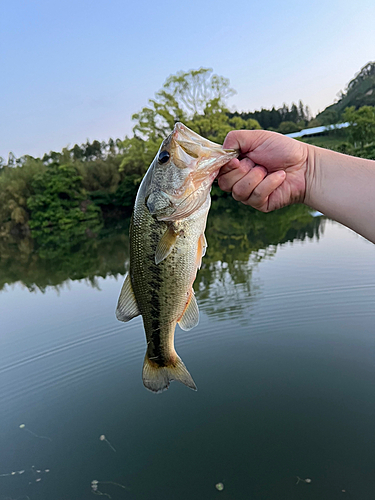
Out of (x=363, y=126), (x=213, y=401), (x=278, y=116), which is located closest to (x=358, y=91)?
(x=278, y=116)

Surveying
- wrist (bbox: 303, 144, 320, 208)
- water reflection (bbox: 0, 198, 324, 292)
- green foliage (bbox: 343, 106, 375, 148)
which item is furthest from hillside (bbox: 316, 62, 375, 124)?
wrist (bbox: 303, 144, 320, 208)

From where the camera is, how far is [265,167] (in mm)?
2139

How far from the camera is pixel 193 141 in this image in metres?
1.85

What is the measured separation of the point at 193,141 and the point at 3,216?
4189 cm

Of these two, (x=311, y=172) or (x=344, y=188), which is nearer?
(x=344, y=188)

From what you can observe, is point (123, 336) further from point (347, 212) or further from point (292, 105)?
point (292, 105)

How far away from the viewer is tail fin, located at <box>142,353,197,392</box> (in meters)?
2.11

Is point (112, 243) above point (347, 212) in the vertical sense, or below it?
below

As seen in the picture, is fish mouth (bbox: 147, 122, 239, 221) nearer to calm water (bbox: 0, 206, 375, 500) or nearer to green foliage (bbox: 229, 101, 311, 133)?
calm water (bbox: 0, 206, 375, 500)

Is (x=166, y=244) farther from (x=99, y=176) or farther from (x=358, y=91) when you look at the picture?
(x=358, y=91)

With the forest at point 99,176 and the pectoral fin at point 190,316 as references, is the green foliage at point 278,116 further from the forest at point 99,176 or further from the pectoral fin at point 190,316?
the pectoral fin at point 190,316

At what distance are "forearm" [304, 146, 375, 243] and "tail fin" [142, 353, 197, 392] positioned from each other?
1.22 meters

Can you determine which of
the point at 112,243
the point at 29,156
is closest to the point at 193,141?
the point at 112,243

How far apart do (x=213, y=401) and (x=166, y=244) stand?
3.95 meters
